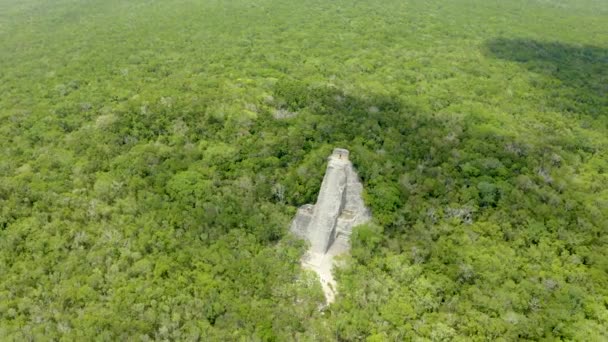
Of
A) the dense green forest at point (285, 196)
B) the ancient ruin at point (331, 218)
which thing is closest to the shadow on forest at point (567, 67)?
the dense green forest at point (285, 196)

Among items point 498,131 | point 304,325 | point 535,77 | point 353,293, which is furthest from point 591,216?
point 535,77

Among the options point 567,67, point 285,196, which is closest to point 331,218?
point 285,196

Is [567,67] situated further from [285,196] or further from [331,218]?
[285,196]

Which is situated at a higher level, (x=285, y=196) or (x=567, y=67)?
(x=567, y=67)

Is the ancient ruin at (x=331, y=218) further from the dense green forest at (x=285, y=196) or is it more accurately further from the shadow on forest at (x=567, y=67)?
the shadow on forest at (x=567, y=67)

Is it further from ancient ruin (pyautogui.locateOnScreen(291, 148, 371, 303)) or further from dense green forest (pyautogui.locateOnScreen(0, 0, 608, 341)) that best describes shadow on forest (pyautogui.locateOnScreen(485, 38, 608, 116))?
ancient ruin (pyautogui.locateOnScreen(291, 148, 371, 303))
